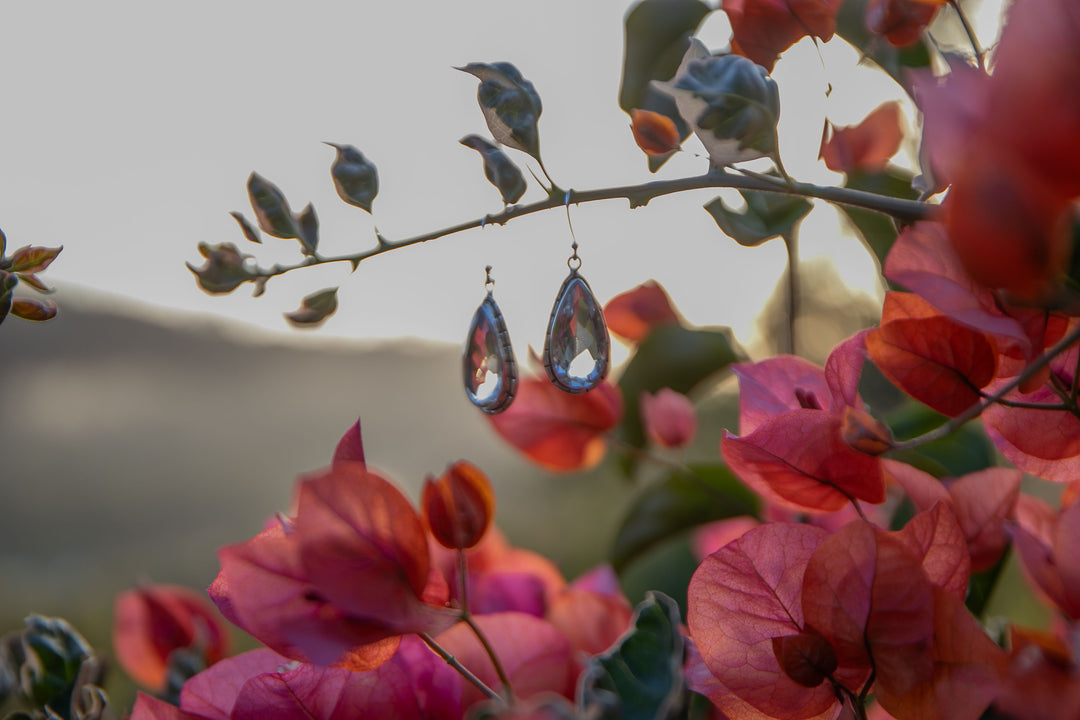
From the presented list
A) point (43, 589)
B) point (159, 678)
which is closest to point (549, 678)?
point (159, 678)

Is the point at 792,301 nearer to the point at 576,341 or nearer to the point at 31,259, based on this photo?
the point at 576,341

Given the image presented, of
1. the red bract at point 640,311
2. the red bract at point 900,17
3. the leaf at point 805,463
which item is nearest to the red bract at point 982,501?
the leaf at point 805,463

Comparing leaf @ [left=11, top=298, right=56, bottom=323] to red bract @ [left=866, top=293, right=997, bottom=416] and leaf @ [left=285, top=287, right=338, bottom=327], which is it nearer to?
leaf @ [left=285, top=287, right=338, bottom=327]

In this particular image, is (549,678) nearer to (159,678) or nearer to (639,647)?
(639,647)


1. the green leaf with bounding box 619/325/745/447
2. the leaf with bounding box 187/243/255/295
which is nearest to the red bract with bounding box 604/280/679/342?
the green leaf with bounding box 619/325/745/447

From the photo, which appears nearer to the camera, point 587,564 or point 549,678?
point 549,678

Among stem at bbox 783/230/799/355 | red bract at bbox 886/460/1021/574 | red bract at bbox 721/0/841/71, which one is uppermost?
red bract at bbox 721/0/841/71

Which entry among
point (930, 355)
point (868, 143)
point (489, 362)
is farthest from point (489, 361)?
point (868, 143)

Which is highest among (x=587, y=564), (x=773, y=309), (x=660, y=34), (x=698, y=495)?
(x=660, y=34)
